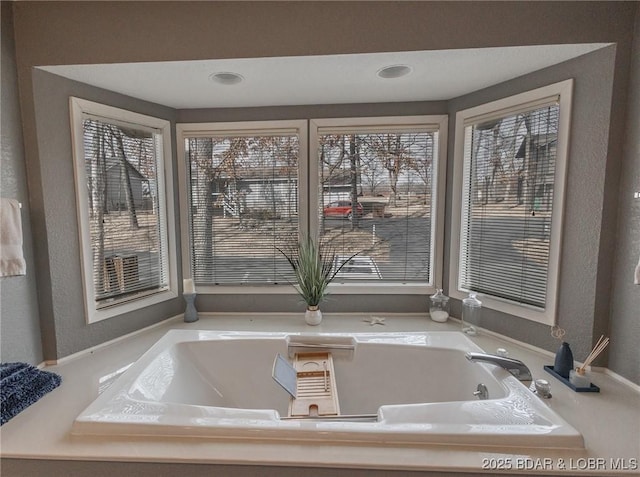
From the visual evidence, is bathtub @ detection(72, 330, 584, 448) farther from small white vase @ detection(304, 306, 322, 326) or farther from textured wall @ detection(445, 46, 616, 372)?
textured wall @ detection(445, 46, 616, 372)

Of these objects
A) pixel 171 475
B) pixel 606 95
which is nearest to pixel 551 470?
pixel 171 475

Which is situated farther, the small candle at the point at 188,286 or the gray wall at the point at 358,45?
the small candle at the point at 188,286

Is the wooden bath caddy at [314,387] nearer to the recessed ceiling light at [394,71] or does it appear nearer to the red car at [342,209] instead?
the red car at [342,209]

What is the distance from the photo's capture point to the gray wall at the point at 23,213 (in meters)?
1.33

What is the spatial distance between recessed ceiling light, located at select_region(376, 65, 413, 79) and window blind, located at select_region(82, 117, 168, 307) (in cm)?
151

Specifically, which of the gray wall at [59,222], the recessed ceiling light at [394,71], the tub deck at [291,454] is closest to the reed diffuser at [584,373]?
the tub deck at [291,454]

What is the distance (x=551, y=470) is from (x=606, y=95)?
5.09 ft

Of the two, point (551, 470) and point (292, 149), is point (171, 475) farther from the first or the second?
point (292, 149)

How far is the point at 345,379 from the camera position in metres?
1.67

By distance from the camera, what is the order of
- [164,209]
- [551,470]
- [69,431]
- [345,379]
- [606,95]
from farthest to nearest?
[164,209]
[345,379]
[606,95]
[69,431]
[551,470]

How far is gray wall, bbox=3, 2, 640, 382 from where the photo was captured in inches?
50.9

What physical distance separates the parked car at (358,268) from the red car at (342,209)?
0.31 m

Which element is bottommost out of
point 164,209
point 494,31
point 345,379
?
point 345,379

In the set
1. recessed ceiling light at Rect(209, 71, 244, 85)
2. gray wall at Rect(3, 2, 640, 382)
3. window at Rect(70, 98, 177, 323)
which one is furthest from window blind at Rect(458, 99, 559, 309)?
window at Rect(70, 98, 177, 323)
